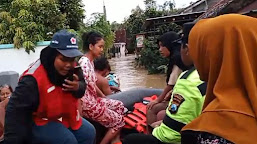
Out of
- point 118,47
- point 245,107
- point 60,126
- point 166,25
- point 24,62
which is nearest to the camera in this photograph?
point 245,107

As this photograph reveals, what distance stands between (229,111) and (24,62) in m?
9.64

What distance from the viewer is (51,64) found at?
8.82ft

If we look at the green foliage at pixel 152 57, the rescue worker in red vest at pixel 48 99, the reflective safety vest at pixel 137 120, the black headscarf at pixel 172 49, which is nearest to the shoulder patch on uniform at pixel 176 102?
the rescue worker in red vest at pixel 48 99

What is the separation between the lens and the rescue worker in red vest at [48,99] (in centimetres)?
256

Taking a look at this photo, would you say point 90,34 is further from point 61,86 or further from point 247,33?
point 247,33

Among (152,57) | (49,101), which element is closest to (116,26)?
(152,57)

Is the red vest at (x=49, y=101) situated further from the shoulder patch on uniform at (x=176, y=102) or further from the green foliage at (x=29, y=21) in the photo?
the green foliage at (x=29, y=21)

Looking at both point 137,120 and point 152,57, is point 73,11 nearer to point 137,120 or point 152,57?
point 152,57

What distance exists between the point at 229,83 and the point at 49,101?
1.62 meters

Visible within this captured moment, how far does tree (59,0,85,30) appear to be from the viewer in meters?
12.9

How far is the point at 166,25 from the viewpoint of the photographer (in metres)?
17.2

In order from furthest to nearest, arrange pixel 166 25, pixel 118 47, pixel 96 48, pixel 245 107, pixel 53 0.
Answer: pixel 118 47
pixel 166 25
pixel 53 0
pixel 96 48
pixel 245 107

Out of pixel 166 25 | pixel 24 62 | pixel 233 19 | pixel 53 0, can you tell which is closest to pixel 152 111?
pixel 233 19

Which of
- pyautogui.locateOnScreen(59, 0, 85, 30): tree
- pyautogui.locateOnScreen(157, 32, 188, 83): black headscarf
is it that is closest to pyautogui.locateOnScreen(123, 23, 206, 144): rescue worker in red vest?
pyautogui.locateOnScreen(157, 32, 188, 83): black headscarf
